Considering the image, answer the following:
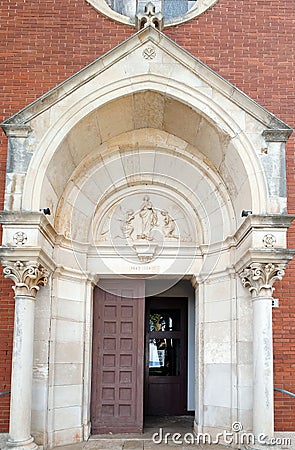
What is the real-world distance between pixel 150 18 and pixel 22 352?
4.70 meters

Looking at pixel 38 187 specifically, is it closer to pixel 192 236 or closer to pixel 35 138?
pixel 35 138

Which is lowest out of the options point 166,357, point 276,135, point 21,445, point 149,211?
point 21,445

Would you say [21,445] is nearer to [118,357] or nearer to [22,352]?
[22,352]

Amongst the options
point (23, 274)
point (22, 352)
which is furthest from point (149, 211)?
point (22, 352)

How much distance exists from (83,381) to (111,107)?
3.79m

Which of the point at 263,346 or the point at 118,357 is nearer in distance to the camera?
the point at 263,346

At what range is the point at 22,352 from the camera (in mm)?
6641

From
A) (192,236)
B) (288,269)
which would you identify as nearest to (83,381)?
(192,236)

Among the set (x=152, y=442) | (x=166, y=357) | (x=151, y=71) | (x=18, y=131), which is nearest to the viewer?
(x=18, y=131)

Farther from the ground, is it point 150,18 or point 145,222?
point 150,18

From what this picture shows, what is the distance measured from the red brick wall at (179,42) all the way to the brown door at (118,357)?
2.43 meters

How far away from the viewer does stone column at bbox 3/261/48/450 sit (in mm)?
6539

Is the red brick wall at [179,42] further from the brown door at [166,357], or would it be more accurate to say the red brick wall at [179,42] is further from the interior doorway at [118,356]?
the brown door at [166,357]

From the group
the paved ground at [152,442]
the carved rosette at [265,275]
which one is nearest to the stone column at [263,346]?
the carved rosette at [265,275]
